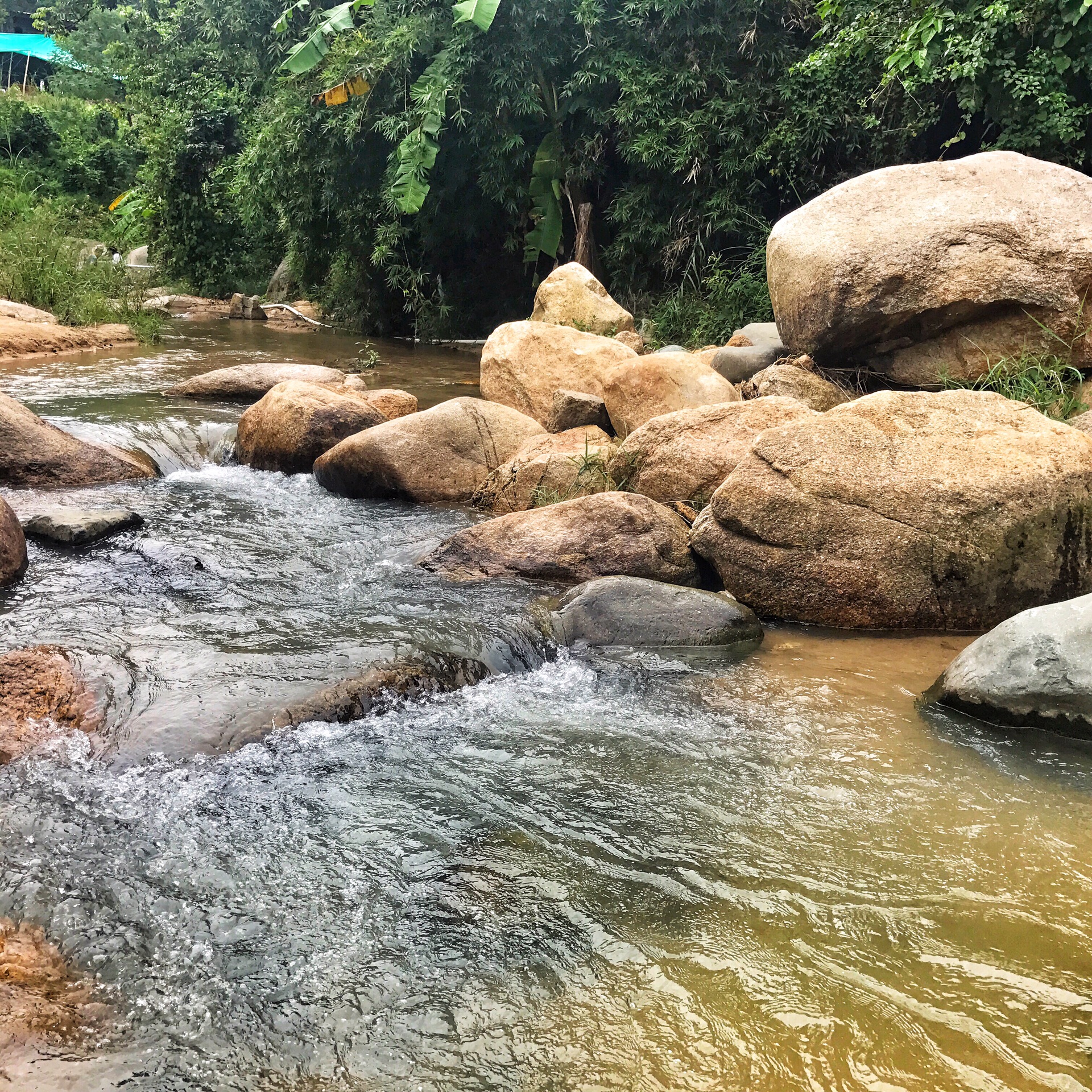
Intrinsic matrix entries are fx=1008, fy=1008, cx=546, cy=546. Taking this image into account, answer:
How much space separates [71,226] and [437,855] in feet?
74.3

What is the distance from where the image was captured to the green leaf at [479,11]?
14102 mm

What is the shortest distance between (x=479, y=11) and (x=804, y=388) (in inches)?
366

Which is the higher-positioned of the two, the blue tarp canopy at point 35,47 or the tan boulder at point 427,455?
the blue tarp canopy at point 35,47

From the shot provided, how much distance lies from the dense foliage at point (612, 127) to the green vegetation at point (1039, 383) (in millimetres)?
5153

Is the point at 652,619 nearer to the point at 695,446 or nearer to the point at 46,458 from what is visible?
the point at 695,446

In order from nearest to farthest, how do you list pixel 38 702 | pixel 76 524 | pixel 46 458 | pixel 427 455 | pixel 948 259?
pixel 38 702
pixel 76 524
pixel 948 259
pixel 46 458
pixel 427 455

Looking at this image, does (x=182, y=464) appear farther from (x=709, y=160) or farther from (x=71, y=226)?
(x=71, y=226)

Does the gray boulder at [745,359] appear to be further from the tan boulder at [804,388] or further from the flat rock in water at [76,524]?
the flat rock in water at [76,524]

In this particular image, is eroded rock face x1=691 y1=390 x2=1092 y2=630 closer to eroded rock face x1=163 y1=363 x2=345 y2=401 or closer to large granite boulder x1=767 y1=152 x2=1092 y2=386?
large granite boulder x1=767 y1=152 x2=1092 y2=386

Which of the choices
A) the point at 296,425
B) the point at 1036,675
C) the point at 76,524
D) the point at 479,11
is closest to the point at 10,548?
the point at 76,524

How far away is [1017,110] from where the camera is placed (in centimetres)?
1134

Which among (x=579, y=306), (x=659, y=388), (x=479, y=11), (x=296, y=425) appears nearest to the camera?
(x=659, y=388)

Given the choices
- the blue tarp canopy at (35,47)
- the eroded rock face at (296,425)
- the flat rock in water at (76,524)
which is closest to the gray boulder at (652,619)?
the flat rock in water at (76,524)

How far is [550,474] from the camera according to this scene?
7.77 m
